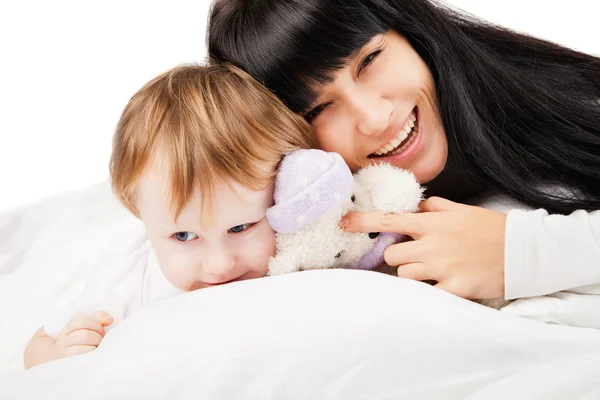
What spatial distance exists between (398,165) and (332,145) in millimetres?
155

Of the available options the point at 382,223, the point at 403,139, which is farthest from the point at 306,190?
the point at 403,139

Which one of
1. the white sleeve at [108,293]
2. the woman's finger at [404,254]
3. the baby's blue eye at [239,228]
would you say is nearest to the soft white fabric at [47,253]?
the white sleeve at [108,293]

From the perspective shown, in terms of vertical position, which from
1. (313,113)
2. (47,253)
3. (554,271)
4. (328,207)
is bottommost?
(47,253)

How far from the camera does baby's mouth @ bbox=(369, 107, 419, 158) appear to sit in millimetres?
1426

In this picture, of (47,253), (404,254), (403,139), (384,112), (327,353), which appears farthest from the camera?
(47,253)

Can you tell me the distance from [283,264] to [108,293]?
0.47 metres

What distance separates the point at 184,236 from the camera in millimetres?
1193

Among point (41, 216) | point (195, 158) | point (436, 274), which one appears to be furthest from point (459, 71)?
point (41, 216)

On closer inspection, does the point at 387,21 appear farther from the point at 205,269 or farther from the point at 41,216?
the point at 41,216

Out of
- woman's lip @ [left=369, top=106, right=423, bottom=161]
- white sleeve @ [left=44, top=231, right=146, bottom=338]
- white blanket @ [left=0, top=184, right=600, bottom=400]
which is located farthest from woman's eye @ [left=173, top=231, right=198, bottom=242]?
woman's lip @ [left=369, top=106, right=423, bottom=161]

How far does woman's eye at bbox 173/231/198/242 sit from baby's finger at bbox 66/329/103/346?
222 millimetres

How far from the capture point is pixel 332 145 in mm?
1390

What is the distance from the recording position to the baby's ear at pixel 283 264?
119 centimetres

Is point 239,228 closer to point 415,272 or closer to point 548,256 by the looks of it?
point 415,272
